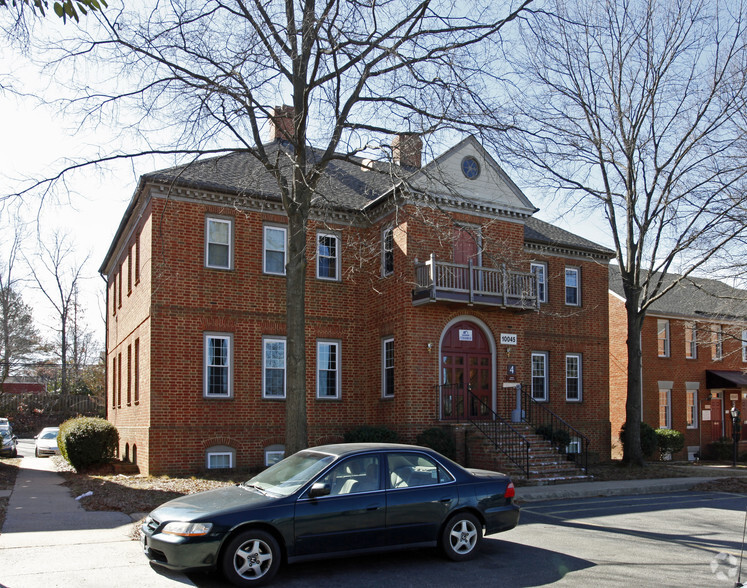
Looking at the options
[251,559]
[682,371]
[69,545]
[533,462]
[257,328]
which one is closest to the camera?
[251,559]

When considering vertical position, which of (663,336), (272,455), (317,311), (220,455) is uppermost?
(317,311)

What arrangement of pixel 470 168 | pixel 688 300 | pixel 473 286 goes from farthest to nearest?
pixel 688 300
pixel 470 168
pixel 473 286

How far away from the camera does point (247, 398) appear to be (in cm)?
1953

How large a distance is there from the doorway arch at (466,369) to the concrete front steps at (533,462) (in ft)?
4.24

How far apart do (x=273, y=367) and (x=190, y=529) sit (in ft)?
42.4

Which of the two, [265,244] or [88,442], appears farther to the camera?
[265,244]

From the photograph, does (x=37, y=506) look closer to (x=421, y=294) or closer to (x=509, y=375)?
(x=421, y=294)

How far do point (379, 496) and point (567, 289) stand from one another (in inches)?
758

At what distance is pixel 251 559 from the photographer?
739 centimetres

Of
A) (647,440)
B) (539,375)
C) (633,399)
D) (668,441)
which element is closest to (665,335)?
(668,441)

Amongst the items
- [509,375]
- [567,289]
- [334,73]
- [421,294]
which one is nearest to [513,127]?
[334,73]

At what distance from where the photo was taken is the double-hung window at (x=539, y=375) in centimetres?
2469

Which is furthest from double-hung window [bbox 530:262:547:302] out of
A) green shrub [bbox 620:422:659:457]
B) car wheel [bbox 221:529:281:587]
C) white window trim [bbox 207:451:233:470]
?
car wheel [bbox 221:529:281:587]

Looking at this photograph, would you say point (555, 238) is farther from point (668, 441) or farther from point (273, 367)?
Answer: point (273, 367)
